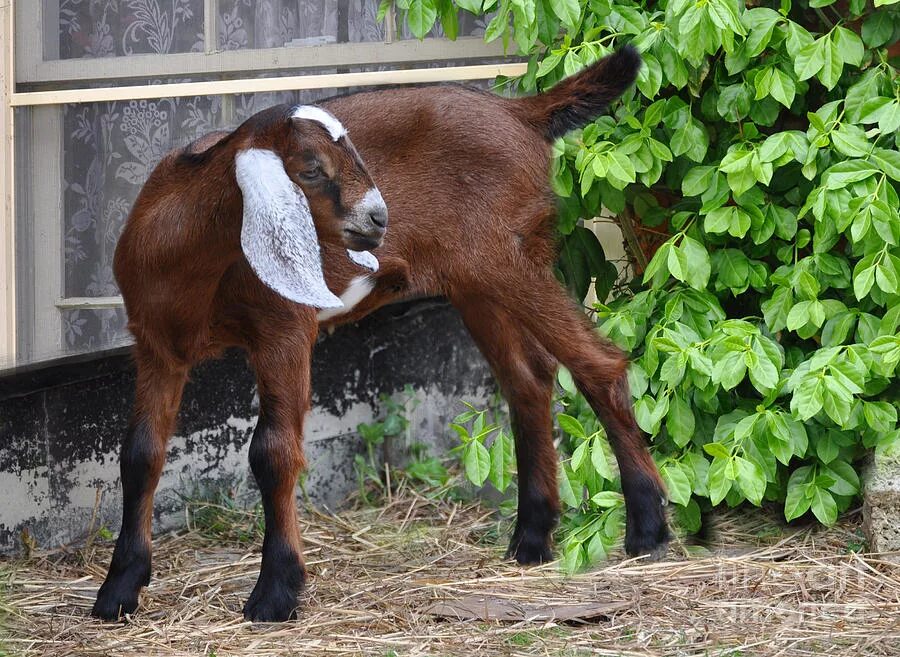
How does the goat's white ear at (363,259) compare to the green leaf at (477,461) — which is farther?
the green leaf at (477,461)

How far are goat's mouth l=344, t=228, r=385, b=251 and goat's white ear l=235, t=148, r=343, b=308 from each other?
121 mm

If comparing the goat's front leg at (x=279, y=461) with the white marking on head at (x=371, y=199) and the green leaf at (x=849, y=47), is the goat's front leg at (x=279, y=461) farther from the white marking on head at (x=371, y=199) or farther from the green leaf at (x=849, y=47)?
the green leaf at (x=849, y=47)

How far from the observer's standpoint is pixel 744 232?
388cm

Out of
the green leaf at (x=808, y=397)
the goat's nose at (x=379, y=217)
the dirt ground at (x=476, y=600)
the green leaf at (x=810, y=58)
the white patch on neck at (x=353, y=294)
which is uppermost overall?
Result: the green leaf at (x=810, y=58)

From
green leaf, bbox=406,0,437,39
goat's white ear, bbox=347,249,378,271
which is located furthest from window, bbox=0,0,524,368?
goat's white ear, bbox=347,249,378,271

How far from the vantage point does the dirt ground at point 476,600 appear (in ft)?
9.84

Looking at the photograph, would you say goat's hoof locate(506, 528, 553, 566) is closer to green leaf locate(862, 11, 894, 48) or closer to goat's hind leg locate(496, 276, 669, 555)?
goat's hind leg locate(496, 276, 669, 555)

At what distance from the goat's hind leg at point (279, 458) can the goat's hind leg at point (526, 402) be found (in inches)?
35.5

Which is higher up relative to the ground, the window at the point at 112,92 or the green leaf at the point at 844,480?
the window at the point at 112,92

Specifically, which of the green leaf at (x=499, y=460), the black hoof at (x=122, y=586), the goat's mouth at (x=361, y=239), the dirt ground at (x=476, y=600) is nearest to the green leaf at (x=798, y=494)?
the dirt ground at (x=476, y=600)

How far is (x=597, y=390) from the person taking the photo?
378 cm

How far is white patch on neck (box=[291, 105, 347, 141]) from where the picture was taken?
3014 millimetres

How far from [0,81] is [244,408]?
1602 millimetres

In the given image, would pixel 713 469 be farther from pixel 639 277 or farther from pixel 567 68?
pixel 567 68
